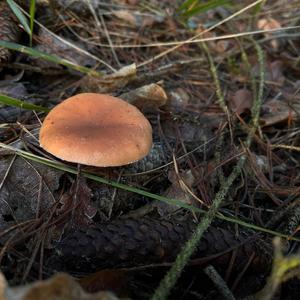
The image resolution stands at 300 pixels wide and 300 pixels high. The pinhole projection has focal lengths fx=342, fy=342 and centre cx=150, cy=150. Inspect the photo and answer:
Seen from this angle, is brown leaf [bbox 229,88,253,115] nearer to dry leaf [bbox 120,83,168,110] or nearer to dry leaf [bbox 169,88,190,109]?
dry leaf [bbox 169,88,190,109]

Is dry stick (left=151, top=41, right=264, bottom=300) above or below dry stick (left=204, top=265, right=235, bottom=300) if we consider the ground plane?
above

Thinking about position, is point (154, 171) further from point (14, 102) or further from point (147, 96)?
point (14, 102)

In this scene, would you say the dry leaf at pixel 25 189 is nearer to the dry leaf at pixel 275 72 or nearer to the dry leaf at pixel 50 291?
the dry leaf at pixel 50 291

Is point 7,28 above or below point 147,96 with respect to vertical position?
above

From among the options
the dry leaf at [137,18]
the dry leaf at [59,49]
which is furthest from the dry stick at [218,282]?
the dry leaf at [137,18]

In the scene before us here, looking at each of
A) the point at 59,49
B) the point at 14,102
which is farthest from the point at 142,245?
the point at 59,49

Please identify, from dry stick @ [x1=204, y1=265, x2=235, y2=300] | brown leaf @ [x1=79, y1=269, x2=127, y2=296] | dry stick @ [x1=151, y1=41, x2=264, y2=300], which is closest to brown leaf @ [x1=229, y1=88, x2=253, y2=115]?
dry stick @ [x1=151, y1=41, x2=264, y2=300]

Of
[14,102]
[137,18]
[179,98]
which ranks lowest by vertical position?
[179,98]

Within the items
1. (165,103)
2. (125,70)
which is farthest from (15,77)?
(165,103)

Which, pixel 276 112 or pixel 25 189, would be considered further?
pixel 276 112
